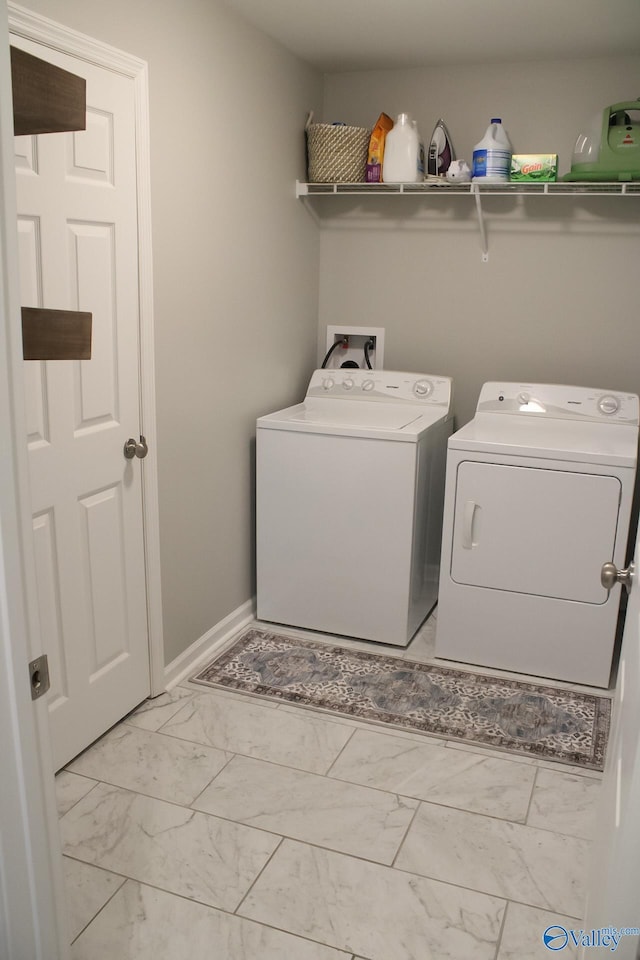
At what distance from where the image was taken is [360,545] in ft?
10.2

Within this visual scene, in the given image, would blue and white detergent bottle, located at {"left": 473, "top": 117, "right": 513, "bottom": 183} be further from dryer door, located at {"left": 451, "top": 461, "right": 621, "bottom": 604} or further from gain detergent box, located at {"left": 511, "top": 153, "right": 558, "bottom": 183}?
dryer door, located at {"left": 451, "top": 461, "right": 621, "bottom": 604}

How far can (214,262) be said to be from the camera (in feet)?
9.27

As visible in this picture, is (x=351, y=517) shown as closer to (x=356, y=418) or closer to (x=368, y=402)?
(x=356, y=418)

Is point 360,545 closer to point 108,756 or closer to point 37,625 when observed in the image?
point 108,756

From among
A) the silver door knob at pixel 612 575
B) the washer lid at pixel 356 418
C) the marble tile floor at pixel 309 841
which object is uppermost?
the washer lid at pixel 356 418

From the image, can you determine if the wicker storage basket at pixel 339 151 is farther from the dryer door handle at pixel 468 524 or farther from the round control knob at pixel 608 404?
the dryer door handle at pixel 468 524

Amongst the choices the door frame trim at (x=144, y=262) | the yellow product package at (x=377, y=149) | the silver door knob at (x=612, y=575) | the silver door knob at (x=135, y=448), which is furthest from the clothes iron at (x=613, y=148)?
the silver door knob at (x=612, y=575)

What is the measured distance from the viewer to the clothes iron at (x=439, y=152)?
3.29 m

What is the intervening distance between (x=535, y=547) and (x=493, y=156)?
1.51 meters

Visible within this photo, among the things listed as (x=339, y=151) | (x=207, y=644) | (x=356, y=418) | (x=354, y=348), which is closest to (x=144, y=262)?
(x=356, y=418)

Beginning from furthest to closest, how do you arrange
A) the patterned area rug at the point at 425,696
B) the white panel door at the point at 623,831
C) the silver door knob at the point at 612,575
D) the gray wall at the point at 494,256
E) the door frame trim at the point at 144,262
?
the gray wall at the point at 494,256 → the patterned area rug at the point at 425,696 → the door frame trim at the point at 144,262 → the silver door knob at the point at 612,575 → the white panel door at the point at 623,831

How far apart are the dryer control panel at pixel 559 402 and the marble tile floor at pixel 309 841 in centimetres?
139

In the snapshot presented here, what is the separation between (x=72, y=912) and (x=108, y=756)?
0.60 meters

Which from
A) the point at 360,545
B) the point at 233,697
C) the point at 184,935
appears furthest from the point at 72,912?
the point at 360,545
